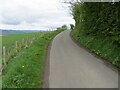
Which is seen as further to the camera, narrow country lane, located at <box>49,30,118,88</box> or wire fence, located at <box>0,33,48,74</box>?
wire fence, located at <box>0,33,48,74</box>

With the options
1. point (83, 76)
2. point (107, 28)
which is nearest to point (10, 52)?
point (83, 76)

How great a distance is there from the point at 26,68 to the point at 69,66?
7.59 feet

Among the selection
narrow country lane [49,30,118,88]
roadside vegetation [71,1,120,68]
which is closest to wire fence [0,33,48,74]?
narrow country lane [49,30,118,88]

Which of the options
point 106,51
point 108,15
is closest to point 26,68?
point 106,51

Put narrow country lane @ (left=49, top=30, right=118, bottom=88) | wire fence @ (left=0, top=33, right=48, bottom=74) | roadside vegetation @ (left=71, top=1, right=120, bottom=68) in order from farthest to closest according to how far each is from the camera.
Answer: wire fence @ (left=0, top=33, right=48, bottom=74) → roadside vegetation @ (left=71, top=1, right=120, bottom=68) → narrow country lane @ (left=49, top=30, right=118, bottom=88)

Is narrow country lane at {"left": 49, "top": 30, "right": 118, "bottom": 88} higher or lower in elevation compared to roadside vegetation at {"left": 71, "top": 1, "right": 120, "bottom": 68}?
lower

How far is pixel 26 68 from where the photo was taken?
5641 mm

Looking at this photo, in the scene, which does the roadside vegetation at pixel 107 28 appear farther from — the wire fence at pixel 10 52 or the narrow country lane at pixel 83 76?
the wire fence at pixel 10 52

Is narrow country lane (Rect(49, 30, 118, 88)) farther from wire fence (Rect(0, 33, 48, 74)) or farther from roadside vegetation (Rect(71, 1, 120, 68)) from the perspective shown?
wire fence (Rect(0, 33, 48, 74))

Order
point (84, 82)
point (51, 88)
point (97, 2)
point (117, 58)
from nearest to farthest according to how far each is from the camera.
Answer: point (51, 88), point (84, 82), point (117, 58), point (97, 2)

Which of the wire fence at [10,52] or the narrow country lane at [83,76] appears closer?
the narrow country lane at [83,76]

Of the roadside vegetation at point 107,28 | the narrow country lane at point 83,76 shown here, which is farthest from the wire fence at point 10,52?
the roadside vegetation at point 107,28

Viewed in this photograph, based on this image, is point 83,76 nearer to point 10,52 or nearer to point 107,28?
point 107,28

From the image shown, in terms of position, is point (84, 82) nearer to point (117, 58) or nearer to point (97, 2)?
point (117, 58)
